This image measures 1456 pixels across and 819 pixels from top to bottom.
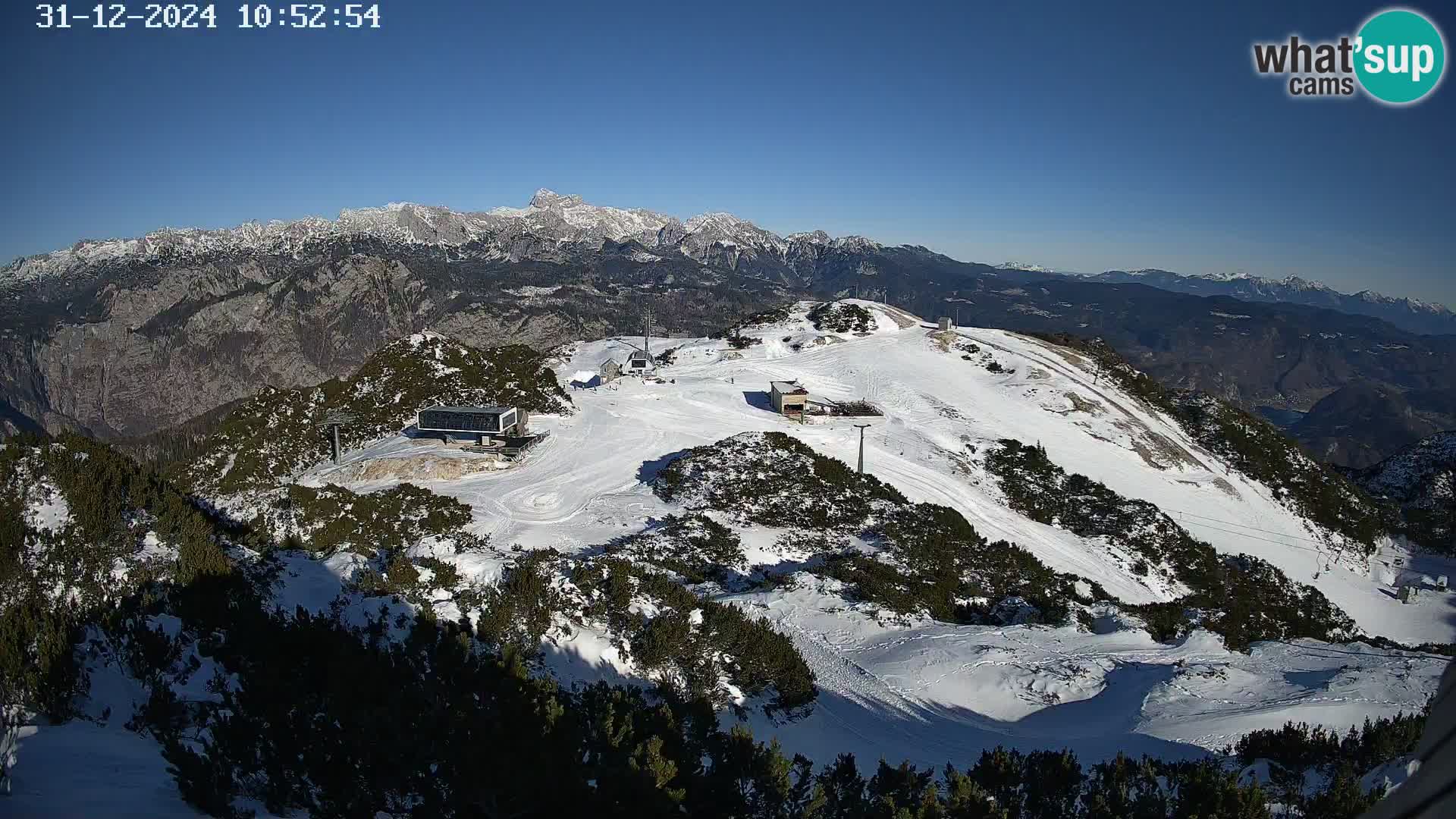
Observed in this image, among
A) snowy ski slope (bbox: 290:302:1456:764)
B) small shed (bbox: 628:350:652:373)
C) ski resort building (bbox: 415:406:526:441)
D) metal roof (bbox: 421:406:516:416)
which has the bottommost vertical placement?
snowy ski slope (bbox: 290:302:1456:764)

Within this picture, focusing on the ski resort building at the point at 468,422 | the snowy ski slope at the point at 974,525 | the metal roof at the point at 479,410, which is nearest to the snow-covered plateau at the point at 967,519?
the snowy ski slope at the point at 974,525

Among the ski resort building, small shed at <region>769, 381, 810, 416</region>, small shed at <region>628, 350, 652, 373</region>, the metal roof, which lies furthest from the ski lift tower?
small shed at <region>769, 381, 810, 416</region>

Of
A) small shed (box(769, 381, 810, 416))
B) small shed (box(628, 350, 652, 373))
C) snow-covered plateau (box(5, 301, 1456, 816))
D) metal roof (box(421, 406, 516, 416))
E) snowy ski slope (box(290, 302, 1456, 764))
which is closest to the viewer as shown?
snow-covered plateau (box(5, 301, 1456, 816))

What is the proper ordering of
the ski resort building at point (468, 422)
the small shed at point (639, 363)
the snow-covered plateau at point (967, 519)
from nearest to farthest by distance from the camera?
1. the snow-covered plateau at point (967, 519)
2. the ski resort building at point (468, 422)
3. the small shed at point (639, 363)

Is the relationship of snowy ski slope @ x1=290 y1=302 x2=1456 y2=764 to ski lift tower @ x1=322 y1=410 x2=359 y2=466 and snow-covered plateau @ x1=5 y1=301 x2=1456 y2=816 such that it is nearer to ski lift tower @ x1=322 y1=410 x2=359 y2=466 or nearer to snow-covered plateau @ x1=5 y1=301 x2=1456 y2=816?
snow-covered plateau @ x1=5 y1=301 x2=1456 y2=816

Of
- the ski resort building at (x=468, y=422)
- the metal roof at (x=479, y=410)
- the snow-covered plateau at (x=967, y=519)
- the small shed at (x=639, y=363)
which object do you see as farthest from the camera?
the small shed at (x=639, y=363)

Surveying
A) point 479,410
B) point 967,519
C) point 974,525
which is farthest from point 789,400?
point 479,410

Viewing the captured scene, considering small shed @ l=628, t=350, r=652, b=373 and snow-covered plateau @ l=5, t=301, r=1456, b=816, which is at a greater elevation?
small shed @ l=628, t=350, r=652, b=373

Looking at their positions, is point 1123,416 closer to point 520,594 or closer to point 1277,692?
point 1277,692

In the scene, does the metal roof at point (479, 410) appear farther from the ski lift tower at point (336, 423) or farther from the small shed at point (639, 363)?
the small shed at point (639, 363)
